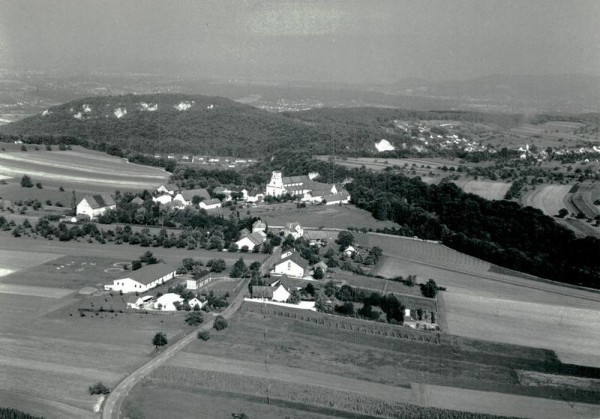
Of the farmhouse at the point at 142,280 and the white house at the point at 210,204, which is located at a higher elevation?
the farmhouse at the point at 142,280

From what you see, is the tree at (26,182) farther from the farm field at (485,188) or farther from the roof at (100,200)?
the farm field at (485,188)

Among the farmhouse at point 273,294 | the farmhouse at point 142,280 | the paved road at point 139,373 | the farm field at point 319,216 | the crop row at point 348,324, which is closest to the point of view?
the paved road at point 139,373

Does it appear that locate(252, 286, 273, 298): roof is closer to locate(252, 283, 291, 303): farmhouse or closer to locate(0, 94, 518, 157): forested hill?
locate(252, 283, 291, 303): farmhouse

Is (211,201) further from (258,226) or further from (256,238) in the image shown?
(256,238)

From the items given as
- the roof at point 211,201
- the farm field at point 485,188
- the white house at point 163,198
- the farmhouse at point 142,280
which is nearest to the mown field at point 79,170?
the white house at point 163,198

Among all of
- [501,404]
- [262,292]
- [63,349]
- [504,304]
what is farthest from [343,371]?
[504,304]

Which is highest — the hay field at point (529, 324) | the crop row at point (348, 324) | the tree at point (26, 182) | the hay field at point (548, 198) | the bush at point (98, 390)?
the hay field at point (548, 198)

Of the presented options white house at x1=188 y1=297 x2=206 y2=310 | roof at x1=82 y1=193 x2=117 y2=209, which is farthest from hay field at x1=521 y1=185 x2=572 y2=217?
roof at x1=82 y1=193 x2=117 y2=209

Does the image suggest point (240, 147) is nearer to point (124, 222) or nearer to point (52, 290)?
point (124, 222)
